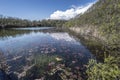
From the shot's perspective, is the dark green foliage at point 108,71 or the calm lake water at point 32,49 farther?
the calm lake water at point 32,49

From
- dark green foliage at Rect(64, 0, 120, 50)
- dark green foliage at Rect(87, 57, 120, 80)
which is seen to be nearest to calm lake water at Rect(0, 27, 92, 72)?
dark green foliage at Rect(64, 0, 120, 50)

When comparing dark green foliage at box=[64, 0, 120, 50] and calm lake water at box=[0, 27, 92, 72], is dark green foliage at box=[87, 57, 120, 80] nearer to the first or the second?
dark green foliage at box=[64, 0, 120, 50]

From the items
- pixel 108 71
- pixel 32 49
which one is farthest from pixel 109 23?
pixel 108 71

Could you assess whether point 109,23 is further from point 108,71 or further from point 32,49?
point 108,71

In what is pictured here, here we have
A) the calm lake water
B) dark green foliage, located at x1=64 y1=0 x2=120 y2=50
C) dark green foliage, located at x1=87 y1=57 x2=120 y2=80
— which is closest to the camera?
dark green foliage, located at x1=87 y1=57 x2=120 y2=80

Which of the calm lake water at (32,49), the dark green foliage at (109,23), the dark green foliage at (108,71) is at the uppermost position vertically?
the dark green foliage at (109,23)

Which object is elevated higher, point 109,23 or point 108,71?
point 109,23

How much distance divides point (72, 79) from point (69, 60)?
11977 mm

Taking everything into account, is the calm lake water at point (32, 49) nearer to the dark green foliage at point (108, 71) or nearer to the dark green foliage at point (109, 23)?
the dark green foliage at point (109, 23)

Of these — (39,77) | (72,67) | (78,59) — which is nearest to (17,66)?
(39,77)

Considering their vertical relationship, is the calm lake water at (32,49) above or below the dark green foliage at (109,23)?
below

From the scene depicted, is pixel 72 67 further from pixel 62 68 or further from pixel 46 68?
pixel 46 68

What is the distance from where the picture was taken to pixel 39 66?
33750 mm

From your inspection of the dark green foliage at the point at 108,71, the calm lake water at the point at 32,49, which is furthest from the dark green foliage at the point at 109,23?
the dark green foliage at the point at 108,71
